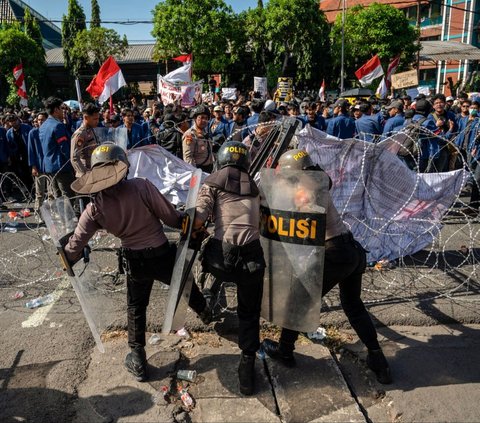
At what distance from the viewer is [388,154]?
5227mm

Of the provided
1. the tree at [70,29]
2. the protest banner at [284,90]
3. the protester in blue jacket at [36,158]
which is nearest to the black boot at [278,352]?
the protester in blue jacket at [36,158]

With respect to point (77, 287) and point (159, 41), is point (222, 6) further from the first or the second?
point (77, 287)

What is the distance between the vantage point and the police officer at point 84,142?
5957 millimetres

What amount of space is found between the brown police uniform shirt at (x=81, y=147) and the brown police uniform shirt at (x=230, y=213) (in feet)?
11.5

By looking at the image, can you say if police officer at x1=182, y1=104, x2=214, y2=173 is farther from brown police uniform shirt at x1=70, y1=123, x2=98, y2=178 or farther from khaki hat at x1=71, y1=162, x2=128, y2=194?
khaki hat at x1=71, y1=162, x2=128, y2=194

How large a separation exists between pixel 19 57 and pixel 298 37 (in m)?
23.4

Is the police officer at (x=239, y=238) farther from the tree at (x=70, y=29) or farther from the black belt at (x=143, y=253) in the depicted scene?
the tree at (x=70, y=29)

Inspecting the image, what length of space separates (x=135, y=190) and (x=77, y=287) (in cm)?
90

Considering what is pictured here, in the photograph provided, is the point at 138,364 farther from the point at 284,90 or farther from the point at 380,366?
the point at 284,90

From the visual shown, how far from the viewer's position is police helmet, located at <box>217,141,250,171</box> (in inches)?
121

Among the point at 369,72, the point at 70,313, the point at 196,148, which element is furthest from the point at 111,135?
the point at 369,72

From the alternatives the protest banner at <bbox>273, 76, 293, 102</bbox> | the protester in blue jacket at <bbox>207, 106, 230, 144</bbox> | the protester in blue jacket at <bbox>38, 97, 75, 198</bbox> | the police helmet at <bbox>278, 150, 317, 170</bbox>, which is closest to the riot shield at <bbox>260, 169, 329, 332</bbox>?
the police helmet at <bbox>278, 150, 317, 170</bbox>

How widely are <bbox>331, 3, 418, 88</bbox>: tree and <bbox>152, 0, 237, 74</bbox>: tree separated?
9754mm

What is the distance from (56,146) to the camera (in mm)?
6531
